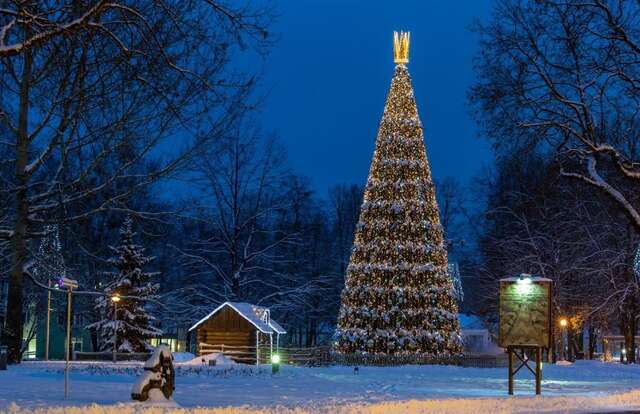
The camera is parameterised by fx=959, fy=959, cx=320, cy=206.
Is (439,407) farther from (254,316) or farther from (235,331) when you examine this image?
(235,331)

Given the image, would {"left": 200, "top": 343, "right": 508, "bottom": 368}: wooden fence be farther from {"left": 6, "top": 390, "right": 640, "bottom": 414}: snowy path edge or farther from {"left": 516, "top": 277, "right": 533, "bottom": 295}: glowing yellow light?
{"left": 516, "top": 277, "right": 533, "bottom": 295}: glowing yellow light

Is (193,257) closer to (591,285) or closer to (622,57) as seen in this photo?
(591,285)

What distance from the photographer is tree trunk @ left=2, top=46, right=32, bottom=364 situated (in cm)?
2216

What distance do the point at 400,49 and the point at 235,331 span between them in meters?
16.0

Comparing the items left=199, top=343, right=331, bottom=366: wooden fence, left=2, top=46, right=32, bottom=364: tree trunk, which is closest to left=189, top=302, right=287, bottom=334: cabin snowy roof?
left=199, top=343, right=331, bottom=366: wooden fence

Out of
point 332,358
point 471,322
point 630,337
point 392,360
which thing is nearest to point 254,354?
point 332,358

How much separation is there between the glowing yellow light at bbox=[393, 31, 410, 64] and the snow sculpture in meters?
30.9

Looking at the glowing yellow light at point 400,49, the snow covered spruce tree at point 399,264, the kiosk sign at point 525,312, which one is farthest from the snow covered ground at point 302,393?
the glowing yellow light at point 400,49

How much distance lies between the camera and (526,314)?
2406cm

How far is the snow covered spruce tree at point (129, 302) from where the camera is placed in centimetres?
5522

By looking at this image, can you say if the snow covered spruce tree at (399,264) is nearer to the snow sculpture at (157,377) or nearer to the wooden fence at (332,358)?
the wooden fence at (332,358)

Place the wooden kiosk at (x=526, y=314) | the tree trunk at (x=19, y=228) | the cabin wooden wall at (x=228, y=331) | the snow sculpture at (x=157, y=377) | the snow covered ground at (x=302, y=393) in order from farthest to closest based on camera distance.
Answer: the cabin wooden wall at (x=228, y=331) → the wooden kiosk at (x=526, y=314) → the tree trunk at (x=19, y=228) → the snow covered ground at (x=302, y=393) → the snow sculpture at (x=157, y=377)

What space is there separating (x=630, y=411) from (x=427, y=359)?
22652 millimetres

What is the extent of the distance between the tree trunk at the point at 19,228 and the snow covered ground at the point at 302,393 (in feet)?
3.94
